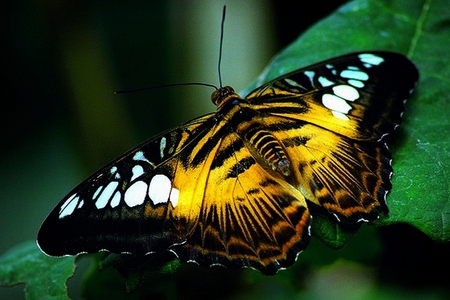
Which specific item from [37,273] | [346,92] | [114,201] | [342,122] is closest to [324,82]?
[346,92]

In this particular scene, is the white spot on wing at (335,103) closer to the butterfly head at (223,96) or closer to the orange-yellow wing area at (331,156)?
the orange-yellow wing area at (331,156)

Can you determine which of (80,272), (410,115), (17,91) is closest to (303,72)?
(410,115)

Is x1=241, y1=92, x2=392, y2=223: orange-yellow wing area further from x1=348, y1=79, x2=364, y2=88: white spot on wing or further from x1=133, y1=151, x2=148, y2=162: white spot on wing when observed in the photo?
x1=133, y1=151, x2=148, y2=162: white spot on wing

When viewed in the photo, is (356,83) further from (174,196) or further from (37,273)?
(37,273)

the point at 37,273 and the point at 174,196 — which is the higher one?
the point at 174,196

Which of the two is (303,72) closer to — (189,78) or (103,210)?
(103,210)

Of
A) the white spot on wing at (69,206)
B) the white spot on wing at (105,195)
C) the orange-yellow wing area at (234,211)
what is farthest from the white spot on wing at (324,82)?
the white spot on wing at (69,206)
